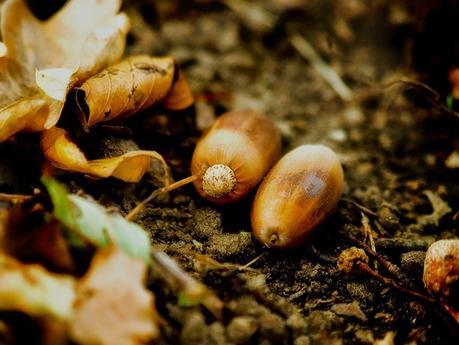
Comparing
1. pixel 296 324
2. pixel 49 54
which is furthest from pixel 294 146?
pixel 49 54

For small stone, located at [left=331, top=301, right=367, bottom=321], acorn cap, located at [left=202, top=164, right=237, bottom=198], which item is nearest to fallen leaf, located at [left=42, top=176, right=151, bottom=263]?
acorn cap, located at [left=202, top=164, right=237, bottom=198]

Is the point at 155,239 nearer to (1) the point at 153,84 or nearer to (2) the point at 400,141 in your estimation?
(1) the point at 153,84

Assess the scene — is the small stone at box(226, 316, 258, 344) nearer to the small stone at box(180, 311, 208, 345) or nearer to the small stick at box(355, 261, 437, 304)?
the small stone at box(180, 311, 208, 345)

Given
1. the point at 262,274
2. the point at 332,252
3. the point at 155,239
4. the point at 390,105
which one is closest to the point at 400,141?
the point at 390,105

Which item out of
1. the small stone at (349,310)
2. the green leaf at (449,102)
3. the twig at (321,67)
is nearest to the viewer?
A: the small stone at (349,310)

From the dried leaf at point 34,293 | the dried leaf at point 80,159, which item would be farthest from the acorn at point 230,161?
the dried leaf at point 34,293

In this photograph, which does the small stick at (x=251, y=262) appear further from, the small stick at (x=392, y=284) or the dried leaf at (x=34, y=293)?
the dried leaf at (x=34, y=293)

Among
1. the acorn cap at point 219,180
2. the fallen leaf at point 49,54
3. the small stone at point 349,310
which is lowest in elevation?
the small stone at point 349,310
